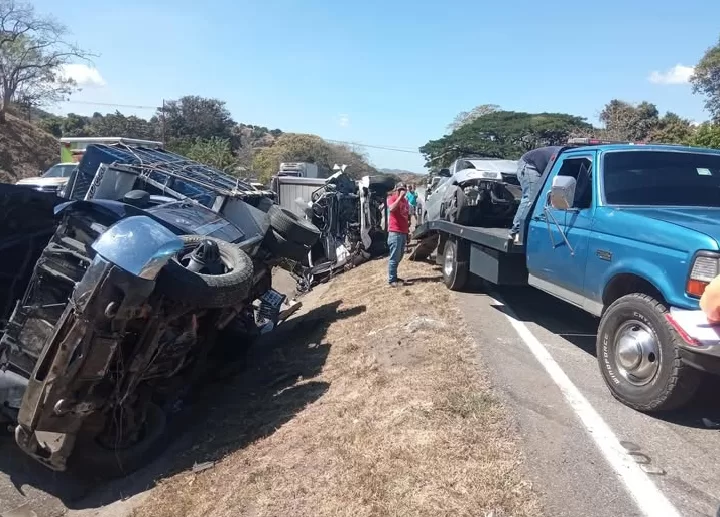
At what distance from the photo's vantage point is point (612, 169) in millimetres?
5621

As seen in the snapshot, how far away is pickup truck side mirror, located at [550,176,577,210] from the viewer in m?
5.45

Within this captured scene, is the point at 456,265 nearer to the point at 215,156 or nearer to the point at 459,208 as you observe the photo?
the point at 459,208

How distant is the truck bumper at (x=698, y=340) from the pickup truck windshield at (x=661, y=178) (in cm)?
159

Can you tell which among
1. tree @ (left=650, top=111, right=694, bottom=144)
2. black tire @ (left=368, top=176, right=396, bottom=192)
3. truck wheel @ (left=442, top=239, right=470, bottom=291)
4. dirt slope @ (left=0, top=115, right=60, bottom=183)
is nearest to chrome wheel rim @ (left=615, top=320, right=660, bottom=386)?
truck wheel @ (left=442, top=239, right=470, bottom=291)

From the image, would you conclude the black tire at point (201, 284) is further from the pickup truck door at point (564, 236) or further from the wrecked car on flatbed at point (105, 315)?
the pickup truck door at point (564, 236)

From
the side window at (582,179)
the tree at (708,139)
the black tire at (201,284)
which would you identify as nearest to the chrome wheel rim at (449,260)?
the side window at (582,179)

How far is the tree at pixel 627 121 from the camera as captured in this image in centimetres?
2534

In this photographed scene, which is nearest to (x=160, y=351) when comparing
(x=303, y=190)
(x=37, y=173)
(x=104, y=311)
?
(x=104, y=311)

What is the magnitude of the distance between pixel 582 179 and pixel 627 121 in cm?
2395

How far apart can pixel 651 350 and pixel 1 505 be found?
5.49 meters

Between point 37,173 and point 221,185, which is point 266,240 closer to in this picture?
point 221,185

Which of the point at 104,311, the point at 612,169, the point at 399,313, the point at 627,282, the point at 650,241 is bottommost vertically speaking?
the point at 399,313

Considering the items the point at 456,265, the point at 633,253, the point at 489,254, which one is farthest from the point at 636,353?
the point at 456,265

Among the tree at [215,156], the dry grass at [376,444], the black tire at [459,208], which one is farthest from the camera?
the tree at [215,156]
